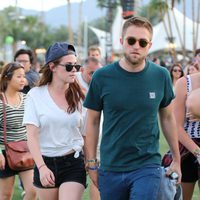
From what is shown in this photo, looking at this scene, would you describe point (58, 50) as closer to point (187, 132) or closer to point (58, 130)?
point (58, 130)

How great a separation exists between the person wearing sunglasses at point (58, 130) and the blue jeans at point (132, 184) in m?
0.54

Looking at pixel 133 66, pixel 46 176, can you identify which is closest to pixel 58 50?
pixel 133 66

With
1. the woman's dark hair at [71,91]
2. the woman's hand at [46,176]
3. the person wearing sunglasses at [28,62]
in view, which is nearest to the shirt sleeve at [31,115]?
the woman's dark hair at [71,91]

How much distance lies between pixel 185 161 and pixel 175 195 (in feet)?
2.97

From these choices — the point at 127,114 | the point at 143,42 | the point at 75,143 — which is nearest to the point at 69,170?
the point at 75,143

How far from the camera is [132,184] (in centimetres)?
450

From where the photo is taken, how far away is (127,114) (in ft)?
14.5

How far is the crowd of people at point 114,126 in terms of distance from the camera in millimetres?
4441

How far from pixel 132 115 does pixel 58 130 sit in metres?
0.90

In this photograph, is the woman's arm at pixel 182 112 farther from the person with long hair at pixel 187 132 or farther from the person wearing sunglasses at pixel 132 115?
the person wearing sunglasses at pixel 132 115

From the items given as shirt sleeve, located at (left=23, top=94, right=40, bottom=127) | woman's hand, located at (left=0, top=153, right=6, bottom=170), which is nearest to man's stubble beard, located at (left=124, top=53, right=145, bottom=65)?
shirt sleeve, located at (left=23, top=94, right=40, bottom=127)

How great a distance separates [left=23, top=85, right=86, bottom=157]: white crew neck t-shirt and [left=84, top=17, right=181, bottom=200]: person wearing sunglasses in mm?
611

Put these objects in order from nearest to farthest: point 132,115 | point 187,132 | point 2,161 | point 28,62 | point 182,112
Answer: point 132,115 → point 182,112 → point 187,132 → point 2,161 → point 28,62

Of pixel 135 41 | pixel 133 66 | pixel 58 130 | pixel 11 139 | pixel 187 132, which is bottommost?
pixel 11 139
